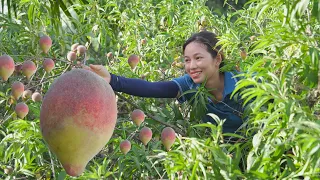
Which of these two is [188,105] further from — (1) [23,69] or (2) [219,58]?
(1) [23,69]

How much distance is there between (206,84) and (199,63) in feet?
0.35

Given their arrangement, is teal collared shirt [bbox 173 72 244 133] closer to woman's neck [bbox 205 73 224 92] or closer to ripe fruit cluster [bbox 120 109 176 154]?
woman's neck [bbox 205 73 224 92]

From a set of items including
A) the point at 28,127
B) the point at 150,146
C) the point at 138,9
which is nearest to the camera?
the point at 28,127

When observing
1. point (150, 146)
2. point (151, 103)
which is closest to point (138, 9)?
point (151, 103)

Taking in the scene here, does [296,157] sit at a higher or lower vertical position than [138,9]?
higher

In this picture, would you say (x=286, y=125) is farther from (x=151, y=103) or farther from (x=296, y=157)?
(x=151, y=103)

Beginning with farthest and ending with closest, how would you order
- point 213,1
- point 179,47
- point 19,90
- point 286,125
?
point 213,1 < point 179,47 < point 19,90 < point 286,125

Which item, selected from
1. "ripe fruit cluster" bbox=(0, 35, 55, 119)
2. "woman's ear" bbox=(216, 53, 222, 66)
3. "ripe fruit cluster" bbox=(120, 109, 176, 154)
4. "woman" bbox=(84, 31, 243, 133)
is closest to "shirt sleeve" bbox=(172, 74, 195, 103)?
"woman" bbox=(84, 31, 243, 133)

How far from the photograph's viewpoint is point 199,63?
2576 millimetres

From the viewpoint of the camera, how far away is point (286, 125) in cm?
148

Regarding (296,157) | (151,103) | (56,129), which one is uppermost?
Result: (56,129)

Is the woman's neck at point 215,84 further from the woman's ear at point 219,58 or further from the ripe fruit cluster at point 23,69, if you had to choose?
the ripe fruit cluster at point 23,69

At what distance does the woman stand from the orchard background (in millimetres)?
70

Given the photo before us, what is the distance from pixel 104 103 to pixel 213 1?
996cm
